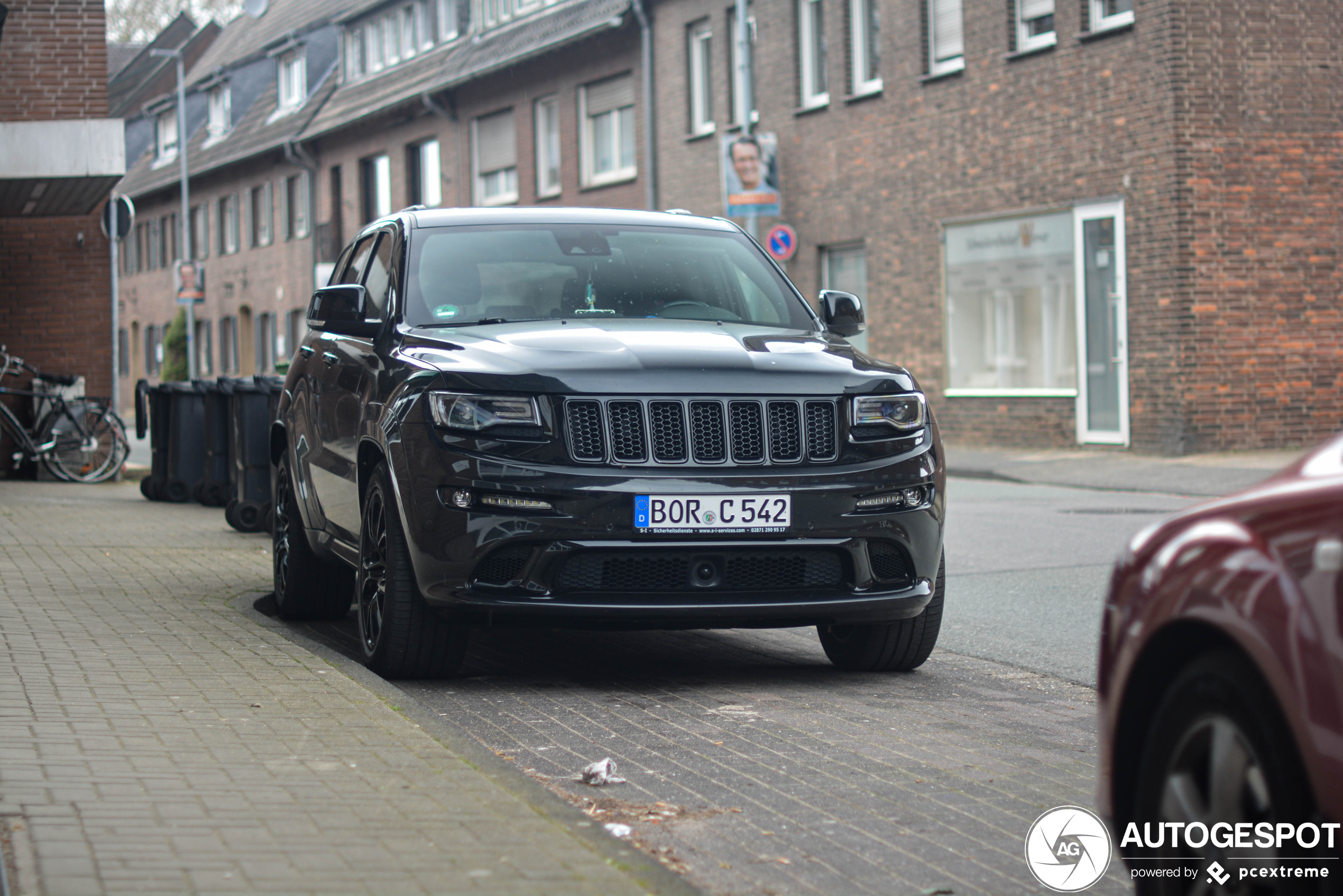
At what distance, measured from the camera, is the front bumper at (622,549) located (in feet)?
19.7

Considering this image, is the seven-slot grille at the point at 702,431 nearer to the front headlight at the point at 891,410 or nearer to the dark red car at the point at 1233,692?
the front headlight at the point at 891,410

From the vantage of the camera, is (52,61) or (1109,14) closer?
(52,61)

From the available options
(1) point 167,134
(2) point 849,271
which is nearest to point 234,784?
(2) point 849,271

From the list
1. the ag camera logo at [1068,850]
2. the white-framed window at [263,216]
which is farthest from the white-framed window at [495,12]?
the ag camera logo at [1068,850]

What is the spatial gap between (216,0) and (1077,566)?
56201 mm

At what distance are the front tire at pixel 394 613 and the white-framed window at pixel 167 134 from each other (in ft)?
176

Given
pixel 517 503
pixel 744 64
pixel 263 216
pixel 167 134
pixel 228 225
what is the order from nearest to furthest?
pixel 517 503 → pixel 744 64 → pixel 263 216 → pixel 228 225 → pixel 167 134

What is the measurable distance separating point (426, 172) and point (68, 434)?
23.7 meters

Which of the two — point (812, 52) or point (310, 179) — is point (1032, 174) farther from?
point (310, 179)

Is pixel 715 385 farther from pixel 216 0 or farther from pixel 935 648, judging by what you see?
pixel 216 0

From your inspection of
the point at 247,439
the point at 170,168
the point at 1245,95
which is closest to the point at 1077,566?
the point at 247,439

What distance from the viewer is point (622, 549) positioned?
6.01 metres

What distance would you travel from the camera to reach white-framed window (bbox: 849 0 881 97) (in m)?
25.4

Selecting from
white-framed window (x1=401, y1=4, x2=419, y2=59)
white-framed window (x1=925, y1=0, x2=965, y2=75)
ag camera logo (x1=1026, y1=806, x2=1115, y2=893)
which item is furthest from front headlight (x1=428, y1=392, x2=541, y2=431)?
white-framed window (x1=401, y1=4, x2=419, y2=59)
